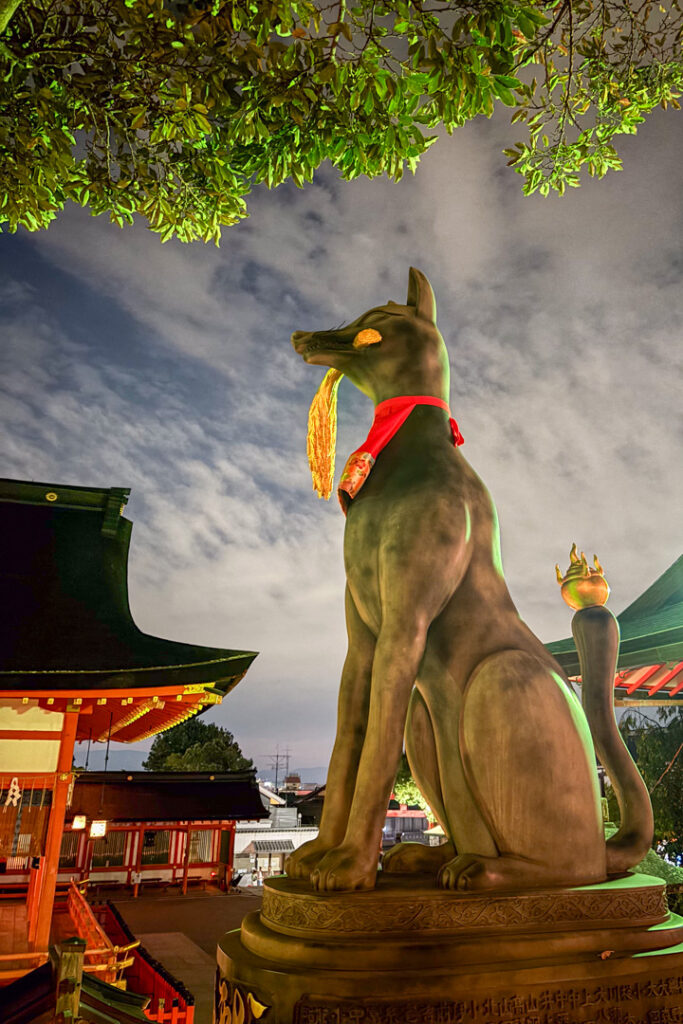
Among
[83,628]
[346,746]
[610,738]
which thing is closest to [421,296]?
[346,746]

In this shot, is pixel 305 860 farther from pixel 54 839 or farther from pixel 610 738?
pixel 54 839

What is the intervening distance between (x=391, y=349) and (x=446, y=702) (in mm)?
1356

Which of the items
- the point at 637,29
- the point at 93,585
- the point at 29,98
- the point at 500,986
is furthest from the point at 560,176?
the point at 93,585

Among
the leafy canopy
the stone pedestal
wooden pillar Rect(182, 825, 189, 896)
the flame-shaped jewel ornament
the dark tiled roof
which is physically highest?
the leafy canopy

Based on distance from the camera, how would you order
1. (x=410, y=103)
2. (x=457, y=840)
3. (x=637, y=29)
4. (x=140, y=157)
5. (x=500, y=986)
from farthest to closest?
(x=140, y=157) → (x=637, y=29) → (x=410, y=103) → (x=457, y=840) → (x=500, y=986)

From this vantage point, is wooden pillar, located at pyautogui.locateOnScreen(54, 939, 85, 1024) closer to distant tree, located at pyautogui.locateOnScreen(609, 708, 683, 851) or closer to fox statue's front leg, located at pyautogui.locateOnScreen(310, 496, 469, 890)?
fox statue's front leg, located at pyautogui.locateOnScreen(310, 496, 469, 890)

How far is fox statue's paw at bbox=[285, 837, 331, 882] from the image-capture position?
2.03 meters

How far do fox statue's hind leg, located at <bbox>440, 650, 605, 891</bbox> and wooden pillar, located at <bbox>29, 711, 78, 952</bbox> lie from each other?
752 cm

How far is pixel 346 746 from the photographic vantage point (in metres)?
2.17

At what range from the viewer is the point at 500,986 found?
164 cm

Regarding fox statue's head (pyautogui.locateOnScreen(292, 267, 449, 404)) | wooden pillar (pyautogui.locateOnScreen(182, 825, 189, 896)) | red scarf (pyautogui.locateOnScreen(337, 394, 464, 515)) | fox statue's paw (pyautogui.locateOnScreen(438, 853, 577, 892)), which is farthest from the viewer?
wooden pillar (pyautogui.locateOnScreen(182, 825, 189, 896))

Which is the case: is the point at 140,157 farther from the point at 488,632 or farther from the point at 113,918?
the point at 113,918

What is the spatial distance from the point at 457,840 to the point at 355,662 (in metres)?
0.65

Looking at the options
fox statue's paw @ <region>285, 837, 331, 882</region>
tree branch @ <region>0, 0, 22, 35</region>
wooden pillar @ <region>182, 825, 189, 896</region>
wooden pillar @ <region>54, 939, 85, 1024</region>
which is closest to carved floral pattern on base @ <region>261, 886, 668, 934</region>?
fox statue's paw @ <region>285, 837, 331, 882</region>
